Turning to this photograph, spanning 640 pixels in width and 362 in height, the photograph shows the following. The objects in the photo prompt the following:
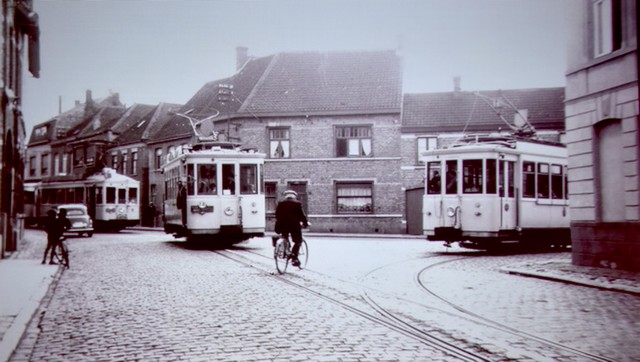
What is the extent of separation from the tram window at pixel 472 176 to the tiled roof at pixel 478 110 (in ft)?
54.3

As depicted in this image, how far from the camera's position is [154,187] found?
135 ft

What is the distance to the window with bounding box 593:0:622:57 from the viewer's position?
1189cm

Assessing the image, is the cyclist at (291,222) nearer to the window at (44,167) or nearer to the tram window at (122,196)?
the tram window at (122,196)

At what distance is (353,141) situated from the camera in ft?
112

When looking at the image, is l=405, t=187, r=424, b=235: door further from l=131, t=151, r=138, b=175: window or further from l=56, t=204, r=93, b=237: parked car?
l=131, t=151, r=138, b=175: window

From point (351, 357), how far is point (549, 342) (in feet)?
6.33

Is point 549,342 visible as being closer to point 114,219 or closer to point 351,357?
point 351,357

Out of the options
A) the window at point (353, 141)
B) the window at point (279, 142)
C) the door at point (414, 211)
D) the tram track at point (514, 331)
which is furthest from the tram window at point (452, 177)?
the window at point (279, 142)

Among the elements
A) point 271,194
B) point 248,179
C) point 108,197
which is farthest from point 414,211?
point 248,179

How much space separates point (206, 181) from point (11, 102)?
17.3 feet

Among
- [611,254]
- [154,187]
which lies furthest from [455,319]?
[154,187]

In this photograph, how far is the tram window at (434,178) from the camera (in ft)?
58.5

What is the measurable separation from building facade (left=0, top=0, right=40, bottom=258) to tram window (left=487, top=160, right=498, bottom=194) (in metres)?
10.9

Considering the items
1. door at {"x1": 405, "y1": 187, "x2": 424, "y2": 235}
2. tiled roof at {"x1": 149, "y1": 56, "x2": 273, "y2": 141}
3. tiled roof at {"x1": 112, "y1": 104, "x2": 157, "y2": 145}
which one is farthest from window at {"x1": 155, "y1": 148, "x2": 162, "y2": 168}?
door at {"x1": 405, "y1": 187, "x2": 424, "y2": 235}
